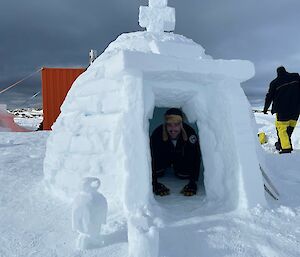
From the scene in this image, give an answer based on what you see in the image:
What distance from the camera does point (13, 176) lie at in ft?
12.4

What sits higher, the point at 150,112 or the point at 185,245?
the point at 150,112

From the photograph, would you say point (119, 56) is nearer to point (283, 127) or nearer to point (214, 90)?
point (214, 90)

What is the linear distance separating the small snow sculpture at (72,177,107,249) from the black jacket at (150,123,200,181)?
4.52 feet

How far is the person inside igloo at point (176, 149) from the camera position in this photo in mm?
3135

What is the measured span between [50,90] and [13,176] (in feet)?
17.4

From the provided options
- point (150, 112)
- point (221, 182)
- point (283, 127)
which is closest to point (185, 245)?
point (221, 182)

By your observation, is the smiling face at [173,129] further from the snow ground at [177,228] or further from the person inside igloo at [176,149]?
the snow ground at [177,228]

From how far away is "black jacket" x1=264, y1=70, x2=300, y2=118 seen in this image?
5.56m

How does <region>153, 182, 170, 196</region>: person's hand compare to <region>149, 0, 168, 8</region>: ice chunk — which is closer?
<region>153, 182, 170, 196</region>: person's hand

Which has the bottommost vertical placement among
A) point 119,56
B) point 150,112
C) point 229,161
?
point 229,161

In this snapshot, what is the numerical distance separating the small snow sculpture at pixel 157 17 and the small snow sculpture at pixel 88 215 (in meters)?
2.31

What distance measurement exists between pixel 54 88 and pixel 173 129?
20.4ft

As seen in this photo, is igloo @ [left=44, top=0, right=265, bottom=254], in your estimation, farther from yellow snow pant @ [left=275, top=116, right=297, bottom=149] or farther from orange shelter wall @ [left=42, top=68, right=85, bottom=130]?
orange shelter wall @ [left=42, top=68, right=85, bottom=130]

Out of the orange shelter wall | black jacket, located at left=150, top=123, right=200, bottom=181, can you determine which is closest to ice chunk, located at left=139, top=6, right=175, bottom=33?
black jacket, located at left=150, top=123, right=200, bottom=181
